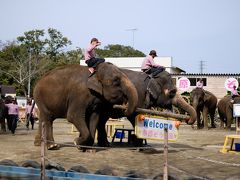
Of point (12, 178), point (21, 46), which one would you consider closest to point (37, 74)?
point (21, 46)

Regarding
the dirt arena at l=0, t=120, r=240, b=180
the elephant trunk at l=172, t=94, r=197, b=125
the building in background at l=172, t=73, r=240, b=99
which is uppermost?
the building in background at l=172, t=73, r=240, b=99

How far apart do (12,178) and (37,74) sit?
58473mm

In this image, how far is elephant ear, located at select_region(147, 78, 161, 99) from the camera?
1372 cm

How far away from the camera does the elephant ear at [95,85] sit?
12820 millimetres

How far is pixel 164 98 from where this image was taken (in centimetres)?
1393

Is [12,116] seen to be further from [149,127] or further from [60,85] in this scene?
[149,127]

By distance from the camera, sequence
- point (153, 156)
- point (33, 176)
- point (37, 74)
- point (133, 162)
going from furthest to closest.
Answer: point (37, 74)
point (153, 156)
point (133, 162)
point (33, 176)

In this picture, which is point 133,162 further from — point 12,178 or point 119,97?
point 12,178

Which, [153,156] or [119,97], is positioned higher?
[119,97]

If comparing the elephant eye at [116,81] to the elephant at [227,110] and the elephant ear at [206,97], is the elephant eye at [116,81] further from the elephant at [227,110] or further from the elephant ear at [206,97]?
the elephant ear at [206,97]

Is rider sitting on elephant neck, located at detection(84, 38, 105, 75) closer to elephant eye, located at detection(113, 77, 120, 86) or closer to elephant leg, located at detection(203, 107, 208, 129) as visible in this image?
elephant eye, located at detection(113, 77, 120, 86)

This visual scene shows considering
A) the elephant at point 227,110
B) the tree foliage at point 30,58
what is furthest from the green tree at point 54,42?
the elephant at point 227,110

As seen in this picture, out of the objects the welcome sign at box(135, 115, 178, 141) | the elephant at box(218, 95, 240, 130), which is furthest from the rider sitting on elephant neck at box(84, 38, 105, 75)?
the elephant at box(218, 95, 240, 130)

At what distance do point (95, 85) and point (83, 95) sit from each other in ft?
1.54
